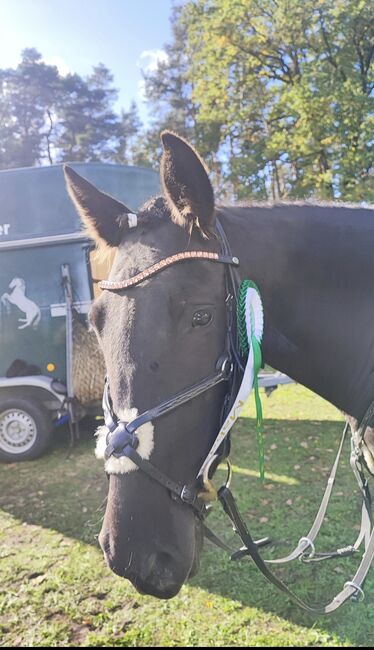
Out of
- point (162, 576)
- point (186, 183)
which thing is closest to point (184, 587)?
point (162, 576)

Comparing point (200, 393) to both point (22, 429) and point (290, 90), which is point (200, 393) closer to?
point (22, 429)

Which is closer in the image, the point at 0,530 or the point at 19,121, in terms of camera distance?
the point at 0,530

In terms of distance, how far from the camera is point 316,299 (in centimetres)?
185

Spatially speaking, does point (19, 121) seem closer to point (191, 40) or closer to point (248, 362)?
point (191, 40)

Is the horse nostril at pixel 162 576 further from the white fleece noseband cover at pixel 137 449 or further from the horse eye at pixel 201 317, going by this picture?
the horse eye at pixel 201 317

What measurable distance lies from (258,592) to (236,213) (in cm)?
289

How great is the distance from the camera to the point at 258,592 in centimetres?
327

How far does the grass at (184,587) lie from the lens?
2922mm

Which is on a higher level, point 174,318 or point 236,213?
point 236,213

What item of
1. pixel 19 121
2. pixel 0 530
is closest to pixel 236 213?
pixel 0 530

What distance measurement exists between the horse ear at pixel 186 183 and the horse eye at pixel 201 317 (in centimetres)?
29

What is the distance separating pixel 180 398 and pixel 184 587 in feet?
8.69

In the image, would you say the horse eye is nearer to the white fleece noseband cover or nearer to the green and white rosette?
the green and white rosette

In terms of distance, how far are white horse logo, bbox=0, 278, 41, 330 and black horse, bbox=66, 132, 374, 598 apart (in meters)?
4.68
